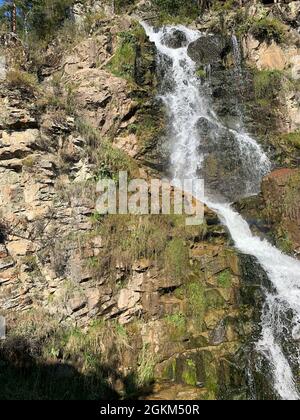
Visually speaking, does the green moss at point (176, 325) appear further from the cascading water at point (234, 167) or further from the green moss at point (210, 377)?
the cascading water at point (234, 167)

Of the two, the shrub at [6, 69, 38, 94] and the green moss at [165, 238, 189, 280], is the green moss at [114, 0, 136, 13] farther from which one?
the green moss at [165, 238, 189, 280]

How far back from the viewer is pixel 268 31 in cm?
1792

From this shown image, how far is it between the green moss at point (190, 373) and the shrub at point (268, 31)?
15288 millimetres

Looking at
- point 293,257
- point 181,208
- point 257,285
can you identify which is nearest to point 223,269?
point 257,285

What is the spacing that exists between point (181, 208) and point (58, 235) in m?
3.05

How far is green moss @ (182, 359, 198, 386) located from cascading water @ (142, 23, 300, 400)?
132 centimetres

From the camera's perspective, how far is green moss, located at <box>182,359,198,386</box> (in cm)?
762

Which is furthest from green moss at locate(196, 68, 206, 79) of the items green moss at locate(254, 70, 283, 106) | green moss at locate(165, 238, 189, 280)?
green moss at locate(165, 238, 189, 280)

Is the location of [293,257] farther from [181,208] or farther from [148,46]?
[148,46]

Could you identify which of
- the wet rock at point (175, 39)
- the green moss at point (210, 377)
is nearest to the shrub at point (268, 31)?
the wet rock at point (175, 39)

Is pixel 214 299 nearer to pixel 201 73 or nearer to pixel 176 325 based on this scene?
pixel 176 325

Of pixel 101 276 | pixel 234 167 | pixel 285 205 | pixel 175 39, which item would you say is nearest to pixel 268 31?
pixel 175 39

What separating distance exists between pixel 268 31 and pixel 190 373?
620 inches

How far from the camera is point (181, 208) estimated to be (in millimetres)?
9852
